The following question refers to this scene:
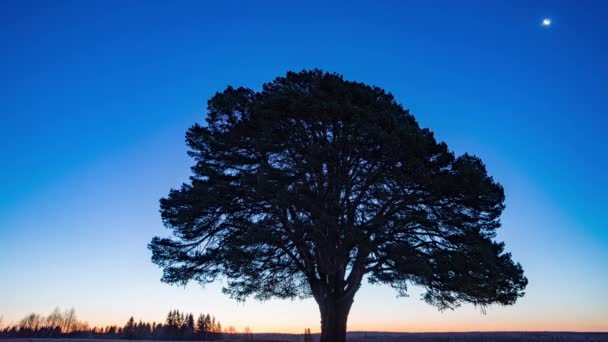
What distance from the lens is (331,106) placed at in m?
16.0

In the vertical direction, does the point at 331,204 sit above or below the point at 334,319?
above

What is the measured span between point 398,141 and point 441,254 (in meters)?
5.32

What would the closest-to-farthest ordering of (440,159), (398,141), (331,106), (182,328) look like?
(398,141), (331,106), (440,159), (182,328)

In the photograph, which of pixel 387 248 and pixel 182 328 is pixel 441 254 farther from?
pixel 182 328

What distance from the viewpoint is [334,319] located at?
55.9ft

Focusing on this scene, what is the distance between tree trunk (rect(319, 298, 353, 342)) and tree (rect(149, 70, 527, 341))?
0.04m

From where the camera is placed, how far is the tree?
15.7 metres

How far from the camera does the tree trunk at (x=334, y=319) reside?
1686cm

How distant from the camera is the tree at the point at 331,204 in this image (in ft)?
51.4

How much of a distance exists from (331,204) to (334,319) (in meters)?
5.25

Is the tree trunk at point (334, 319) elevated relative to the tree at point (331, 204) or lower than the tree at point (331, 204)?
lower

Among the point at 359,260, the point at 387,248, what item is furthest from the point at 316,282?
the point at 387,248

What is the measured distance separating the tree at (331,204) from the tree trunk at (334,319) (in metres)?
0.04

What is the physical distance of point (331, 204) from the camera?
52.1 feet
